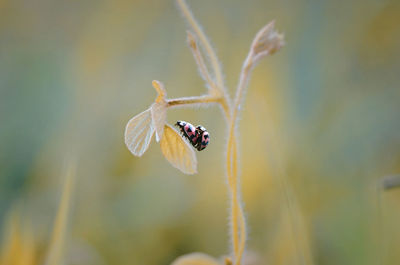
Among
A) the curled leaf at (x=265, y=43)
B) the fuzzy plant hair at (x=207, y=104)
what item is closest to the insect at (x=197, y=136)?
the fuzzy plant hair at (x=207, y=104)

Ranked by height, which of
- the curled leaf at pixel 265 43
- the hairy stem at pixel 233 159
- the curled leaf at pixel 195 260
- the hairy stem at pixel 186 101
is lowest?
the curled leaf at pixel 195 260

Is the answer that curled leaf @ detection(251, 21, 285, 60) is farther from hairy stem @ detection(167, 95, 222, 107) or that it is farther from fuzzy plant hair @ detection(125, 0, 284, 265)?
hairy stem @ detection(167, 95, 222, 107)

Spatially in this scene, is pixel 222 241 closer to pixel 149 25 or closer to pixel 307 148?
pixel 307 148

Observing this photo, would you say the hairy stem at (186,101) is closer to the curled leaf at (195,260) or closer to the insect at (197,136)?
the insect at (197,136)

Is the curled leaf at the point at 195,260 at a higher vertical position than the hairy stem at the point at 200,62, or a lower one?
lower

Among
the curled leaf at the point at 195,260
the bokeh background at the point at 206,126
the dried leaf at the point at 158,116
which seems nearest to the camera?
the dried leaf at the point at 158,116

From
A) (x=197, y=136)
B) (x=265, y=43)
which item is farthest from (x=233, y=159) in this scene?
(x=265, y=43)

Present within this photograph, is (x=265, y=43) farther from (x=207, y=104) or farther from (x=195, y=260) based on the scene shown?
(x=195, y=260)

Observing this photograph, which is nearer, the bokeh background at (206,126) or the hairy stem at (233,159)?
the hairy stem at (233,159)
